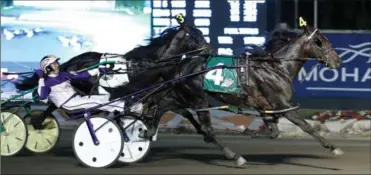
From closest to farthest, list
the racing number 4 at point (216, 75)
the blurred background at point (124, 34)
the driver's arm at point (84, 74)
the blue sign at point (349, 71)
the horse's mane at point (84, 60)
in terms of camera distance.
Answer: the racing number 4 at point (216, 75), the driver's arm at point (84, 74), the horse's mane at point (84, 60), the blurred background at point (124, 34), the blue sign at point (349, 71)

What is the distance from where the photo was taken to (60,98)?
35.8 feet

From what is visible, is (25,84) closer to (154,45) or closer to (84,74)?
(84,74)

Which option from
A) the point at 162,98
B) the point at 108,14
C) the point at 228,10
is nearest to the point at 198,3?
the point at 228,10

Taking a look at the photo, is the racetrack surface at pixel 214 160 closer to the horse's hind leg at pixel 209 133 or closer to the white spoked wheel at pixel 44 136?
the white spoked wheel at pixel 44 136

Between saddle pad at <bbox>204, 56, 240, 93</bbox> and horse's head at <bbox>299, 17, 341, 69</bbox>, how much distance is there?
1.14 m

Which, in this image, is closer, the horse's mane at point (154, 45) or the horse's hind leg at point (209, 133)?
the horse's hind leg at point (209, 133)

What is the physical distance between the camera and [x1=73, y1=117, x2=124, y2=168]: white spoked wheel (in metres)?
10.6

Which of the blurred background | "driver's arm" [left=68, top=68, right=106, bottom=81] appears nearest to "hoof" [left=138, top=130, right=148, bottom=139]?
"driver's arm" [left=68, top=68, right=106, bottom=81]

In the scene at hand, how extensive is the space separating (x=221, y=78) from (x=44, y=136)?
131 inches

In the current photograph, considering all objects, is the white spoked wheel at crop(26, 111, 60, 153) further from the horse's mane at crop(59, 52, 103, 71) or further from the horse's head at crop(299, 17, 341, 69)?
the horse's head at crop(299, 17, 341, 69)

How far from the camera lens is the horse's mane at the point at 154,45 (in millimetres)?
11945

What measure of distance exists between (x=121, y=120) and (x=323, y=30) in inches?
289

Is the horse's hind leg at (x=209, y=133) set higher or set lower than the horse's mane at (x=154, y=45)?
lower

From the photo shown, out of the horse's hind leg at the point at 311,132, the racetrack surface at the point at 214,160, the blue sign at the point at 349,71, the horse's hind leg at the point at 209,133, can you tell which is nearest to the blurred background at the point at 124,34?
the blue sign at the point at 349,71
